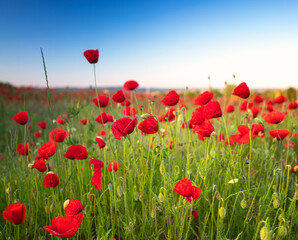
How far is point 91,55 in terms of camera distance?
1.69 metres

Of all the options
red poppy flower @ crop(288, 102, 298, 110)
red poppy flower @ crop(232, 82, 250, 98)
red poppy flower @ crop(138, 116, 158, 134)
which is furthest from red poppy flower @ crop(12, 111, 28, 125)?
red poppy flower @ crop(288, 102, 298, 110)

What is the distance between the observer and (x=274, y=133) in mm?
1846

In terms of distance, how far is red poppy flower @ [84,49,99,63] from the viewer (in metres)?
1.68

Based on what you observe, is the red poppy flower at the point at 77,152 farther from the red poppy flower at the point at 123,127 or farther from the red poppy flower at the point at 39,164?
the red poppy flower at the point at 123,127

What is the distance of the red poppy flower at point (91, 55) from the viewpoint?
5.50 ft

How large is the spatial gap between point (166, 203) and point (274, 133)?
3.49 ft

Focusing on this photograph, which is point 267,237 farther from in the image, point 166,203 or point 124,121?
point 124,121

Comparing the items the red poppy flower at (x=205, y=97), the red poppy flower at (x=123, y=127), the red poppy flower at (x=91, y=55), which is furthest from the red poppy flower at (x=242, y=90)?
the red poppy flower at (x=91, y=55)

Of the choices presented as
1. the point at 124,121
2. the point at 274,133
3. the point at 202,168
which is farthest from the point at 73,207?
the point at 274,133

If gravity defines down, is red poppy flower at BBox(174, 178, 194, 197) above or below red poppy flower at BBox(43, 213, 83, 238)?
above

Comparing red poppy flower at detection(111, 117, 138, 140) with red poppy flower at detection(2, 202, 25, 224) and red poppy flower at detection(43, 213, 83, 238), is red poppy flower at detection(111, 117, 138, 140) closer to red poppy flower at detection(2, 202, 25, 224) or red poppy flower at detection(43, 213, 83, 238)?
red poppy flower at detection(43, 213, 83, 238)

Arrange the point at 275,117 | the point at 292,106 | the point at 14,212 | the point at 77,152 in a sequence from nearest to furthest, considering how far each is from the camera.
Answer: the point at 14,212, the point at 77,152, the point at 275,117, the point at 292,106

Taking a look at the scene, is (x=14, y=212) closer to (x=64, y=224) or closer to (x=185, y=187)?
(x=64, y=224)

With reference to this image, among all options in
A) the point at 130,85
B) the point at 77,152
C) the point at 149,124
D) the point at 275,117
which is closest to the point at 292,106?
the point at 275,117
